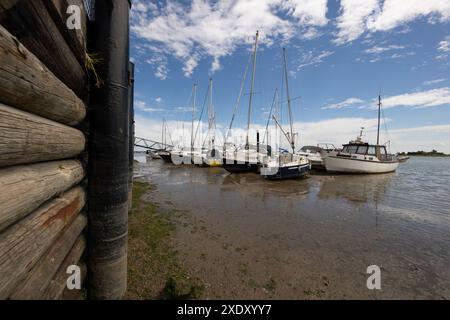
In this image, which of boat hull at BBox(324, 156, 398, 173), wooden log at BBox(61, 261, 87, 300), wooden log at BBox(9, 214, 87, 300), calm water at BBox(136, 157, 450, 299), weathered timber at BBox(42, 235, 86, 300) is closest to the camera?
wooden log at BBox(9, 214, 87, 300)

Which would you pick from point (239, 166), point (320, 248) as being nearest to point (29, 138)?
point (320, 248)

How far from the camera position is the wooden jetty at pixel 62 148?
1235 mm

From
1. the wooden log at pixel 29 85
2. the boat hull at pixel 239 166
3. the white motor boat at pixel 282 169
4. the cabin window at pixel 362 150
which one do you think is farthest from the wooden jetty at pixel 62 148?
the cabin window at pixel 362 150

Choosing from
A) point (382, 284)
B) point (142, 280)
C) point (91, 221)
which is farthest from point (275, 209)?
point (91, 221)

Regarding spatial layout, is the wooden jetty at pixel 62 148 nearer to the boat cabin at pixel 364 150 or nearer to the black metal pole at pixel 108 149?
the black metal pole at pixel 108 149

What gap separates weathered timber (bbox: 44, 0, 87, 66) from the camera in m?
1.66

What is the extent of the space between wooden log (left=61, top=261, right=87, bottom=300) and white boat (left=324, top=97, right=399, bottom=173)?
22688 millimetres

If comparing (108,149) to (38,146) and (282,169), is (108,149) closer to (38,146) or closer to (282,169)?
(38,146)

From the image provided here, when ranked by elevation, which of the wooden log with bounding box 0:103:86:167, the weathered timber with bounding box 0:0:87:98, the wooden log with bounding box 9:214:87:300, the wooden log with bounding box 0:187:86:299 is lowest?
the wooden log with bounding box 9:214:87:300

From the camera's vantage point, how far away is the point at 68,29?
1883mm

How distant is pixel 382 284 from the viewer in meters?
3.61

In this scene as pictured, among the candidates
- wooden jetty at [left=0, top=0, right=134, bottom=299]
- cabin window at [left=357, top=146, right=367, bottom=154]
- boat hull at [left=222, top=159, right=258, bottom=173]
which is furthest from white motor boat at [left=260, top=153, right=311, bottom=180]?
wooden jetty at [left=0, top=0, right=134, bottom=299]

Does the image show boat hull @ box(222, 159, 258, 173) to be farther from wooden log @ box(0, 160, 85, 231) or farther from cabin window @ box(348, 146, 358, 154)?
wooden log @ box(0, 160, 85, 231)

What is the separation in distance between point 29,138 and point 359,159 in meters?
24.3
